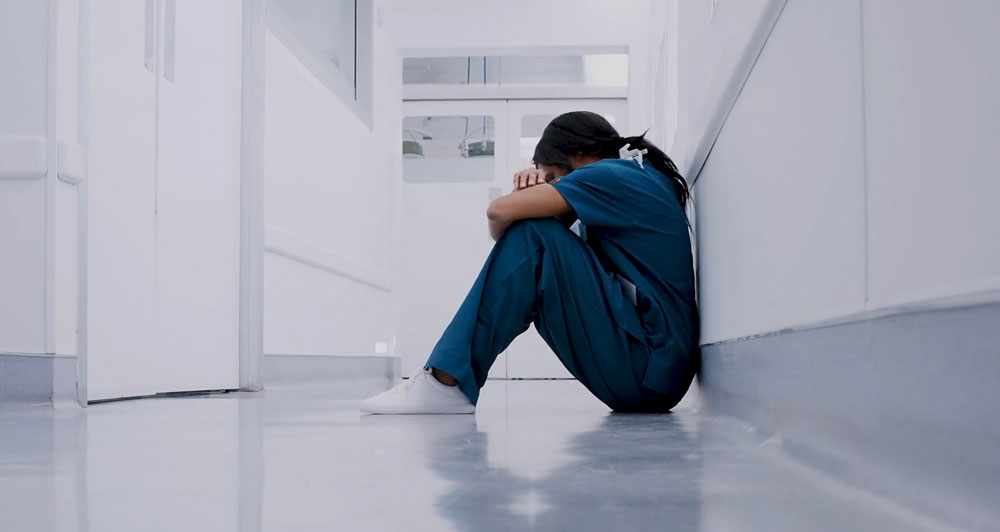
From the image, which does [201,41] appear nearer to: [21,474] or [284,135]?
[284,135]

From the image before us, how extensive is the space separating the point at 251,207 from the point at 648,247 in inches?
86.6

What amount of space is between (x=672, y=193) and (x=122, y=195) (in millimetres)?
1738

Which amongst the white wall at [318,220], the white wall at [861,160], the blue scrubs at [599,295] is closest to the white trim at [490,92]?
the white wall at [318,220]

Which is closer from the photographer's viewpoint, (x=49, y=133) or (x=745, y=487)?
(x=745, y=487)

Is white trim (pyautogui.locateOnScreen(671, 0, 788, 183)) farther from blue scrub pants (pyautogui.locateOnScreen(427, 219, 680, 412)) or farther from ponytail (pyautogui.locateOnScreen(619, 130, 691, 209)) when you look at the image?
blue scrub pants (pyautogui.locateOnScreen(427, 219, 680, 412))

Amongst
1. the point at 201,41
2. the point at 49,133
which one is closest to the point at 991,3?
the point at 49,133

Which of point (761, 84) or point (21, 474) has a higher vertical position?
point (761, 84)

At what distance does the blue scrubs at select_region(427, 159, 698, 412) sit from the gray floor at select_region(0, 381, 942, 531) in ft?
1.22

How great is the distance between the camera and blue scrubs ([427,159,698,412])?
2.08 meters

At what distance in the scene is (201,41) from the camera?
3.57 metres

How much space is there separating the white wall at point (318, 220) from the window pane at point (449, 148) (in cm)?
122

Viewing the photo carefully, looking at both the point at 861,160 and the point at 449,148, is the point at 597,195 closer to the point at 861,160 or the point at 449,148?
the point at 861,160

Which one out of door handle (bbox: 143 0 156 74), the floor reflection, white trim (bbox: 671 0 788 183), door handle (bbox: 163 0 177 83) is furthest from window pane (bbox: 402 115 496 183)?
the floor reflection

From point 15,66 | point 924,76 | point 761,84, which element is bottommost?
point 924,76
